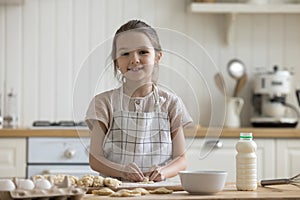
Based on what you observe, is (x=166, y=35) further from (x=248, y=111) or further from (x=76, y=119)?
(x=248, y=111)

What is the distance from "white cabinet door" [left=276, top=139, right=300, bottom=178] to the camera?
12.0ft

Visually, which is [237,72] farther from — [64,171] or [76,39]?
[64,171]

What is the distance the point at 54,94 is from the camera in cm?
404

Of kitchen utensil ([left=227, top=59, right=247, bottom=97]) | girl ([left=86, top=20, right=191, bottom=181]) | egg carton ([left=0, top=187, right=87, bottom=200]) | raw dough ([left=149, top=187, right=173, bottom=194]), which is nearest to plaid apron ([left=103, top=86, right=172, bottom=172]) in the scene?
girl ([left=86, top=20, right=191, bottom=181])

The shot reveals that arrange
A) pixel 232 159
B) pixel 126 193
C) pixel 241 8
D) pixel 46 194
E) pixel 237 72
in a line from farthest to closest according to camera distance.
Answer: pixel 237 72 < pixel 241 8 < pixel 232 159 < pixel 126 193 < pixel 46 194

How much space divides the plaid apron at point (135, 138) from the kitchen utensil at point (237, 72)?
2072 millimetres

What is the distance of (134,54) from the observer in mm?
1945

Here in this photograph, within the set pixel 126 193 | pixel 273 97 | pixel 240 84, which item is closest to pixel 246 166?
pixel 126 193

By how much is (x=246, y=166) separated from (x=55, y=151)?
179 centimetres

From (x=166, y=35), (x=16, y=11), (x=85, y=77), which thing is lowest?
(x=85, y=77)

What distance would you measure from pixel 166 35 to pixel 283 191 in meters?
0.57

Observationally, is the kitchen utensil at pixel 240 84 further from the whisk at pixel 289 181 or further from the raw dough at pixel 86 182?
the raw dough at pixel 86 182

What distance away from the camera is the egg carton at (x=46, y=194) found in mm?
1441

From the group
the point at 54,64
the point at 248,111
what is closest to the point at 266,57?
the point at 248,111
